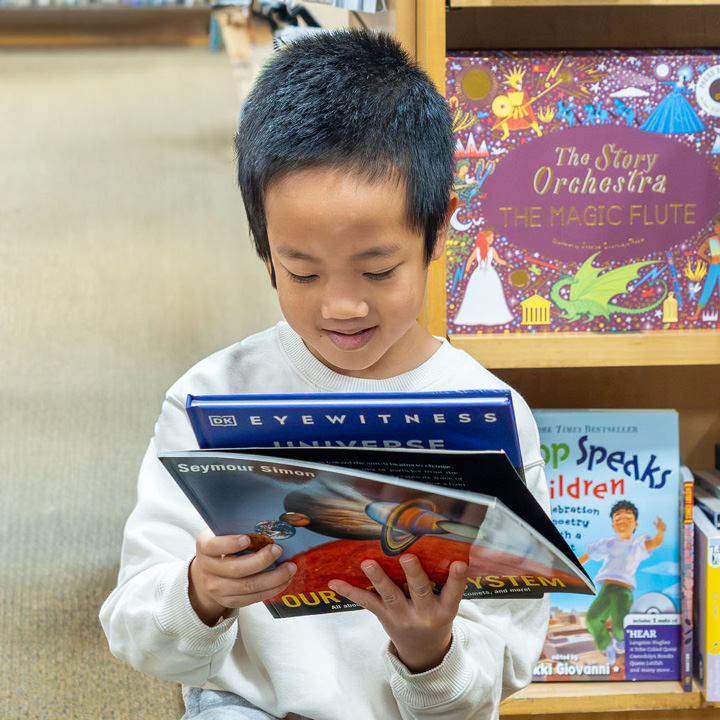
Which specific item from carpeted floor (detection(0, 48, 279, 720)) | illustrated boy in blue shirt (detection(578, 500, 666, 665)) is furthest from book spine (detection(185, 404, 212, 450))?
carpeted floor (detection(0, 48, 279, 720))

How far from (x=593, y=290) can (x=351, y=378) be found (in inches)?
16.2

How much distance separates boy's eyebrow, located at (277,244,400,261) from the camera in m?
0.77

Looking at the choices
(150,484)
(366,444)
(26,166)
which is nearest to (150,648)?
(150,484)

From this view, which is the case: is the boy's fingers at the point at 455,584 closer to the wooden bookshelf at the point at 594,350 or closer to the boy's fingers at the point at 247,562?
the boy's fingers at the point at 247,562

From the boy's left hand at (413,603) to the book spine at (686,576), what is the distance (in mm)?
624

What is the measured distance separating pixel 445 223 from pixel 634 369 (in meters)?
0.66

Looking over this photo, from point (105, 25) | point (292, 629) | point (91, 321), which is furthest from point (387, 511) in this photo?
point (105, 25)

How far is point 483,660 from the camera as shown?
33.0 inches

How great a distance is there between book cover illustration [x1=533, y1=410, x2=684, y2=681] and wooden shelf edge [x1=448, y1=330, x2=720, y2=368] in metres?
0.14

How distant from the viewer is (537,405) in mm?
1438

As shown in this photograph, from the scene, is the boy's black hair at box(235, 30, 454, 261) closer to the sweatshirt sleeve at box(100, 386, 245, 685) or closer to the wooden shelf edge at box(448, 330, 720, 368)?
the sweatshirt sleeve at box(100, 386, 245, 685)

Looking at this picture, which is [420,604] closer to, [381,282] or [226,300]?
[381,282]

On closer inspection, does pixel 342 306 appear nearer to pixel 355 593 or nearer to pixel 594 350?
pixel 355 593

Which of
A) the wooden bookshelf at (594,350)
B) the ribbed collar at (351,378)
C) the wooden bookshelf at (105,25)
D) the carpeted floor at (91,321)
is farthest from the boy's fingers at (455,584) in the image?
the wooden bookshelf at (105,25)
